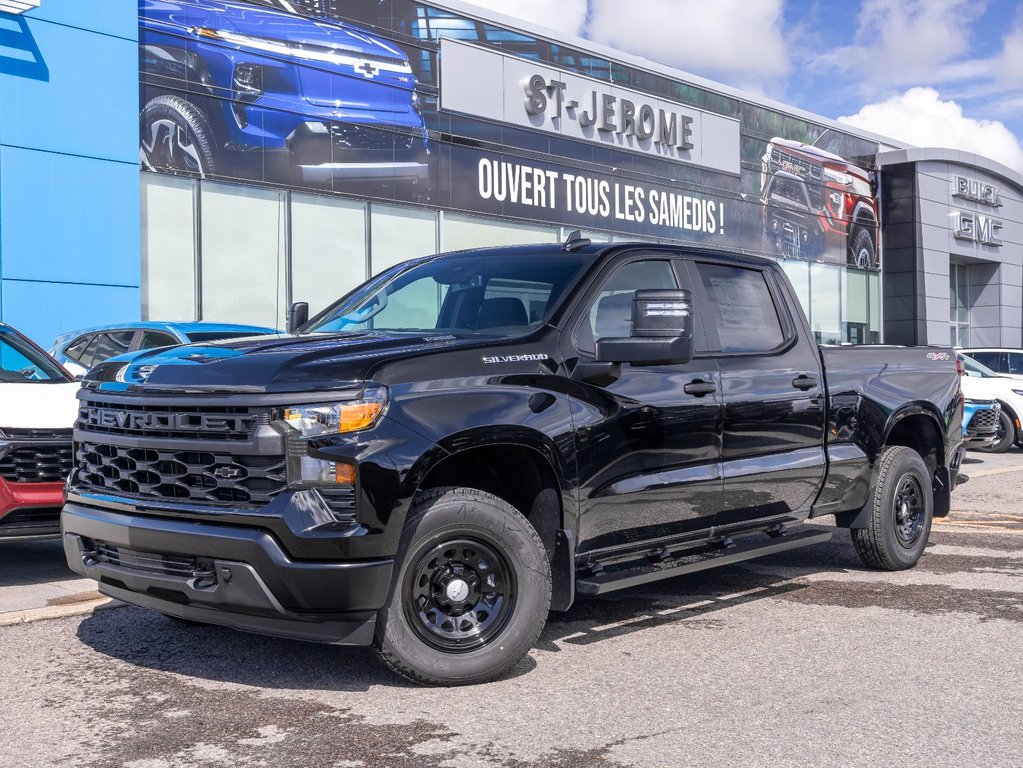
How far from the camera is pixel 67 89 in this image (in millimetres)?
16766

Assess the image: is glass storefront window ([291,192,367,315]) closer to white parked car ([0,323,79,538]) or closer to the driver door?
white parked car ([0,323,79,538])

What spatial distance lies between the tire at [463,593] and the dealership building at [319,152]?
43.6 feet

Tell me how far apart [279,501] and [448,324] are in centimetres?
162

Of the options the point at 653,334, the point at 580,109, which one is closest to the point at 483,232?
the point at 580,109

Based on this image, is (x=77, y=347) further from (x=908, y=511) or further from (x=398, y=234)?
(x=398, y=234)

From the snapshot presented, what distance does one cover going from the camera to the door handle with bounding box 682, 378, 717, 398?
19.1 ft

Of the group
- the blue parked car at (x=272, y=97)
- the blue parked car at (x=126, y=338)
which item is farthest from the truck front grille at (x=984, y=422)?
the blue parked car at (x=272, y=97)

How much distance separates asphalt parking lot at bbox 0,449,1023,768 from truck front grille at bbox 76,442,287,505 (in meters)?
0.81

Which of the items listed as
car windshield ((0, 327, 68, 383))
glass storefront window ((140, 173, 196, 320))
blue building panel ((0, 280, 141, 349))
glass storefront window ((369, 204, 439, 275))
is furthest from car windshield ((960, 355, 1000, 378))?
car windshield ((0, 327, 68, 383))

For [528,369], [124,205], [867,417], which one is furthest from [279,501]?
[124,205]

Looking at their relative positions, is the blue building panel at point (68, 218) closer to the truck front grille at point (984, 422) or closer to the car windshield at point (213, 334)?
the car windshield at point (213, 334)

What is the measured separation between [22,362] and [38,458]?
147 cm

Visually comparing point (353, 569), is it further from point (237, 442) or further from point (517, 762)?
point (517, 762)

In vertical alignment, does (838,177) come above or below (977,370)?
above
